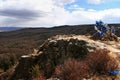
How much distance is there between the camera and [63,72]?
25016 mm

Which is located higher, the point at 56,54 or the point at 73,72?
the point at 73,72

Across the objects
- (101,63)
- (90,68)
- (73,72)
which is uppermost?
(101,63)

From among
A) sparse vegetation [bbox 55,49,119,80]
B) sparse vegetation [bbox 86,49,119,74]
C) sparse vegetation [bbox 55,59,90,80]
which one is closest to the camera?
sparse vegetation [bbox 55,59,90,80]

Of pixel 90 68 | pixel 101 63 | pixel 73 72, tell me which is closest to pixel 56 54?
pixel 90 68

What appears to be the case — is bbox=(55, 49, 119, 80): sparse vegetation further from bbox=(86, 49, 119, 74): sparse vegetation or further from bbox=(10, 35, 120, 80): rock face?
bbox=(10, 35, 120, 80): rock face

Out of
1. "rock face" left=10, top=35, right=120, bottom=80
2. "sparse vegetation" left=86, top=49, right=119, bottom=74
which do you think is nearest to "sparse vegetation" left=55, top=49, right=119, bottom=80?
"sparse vegetation" left=86, top=49, right=119, bottom=74

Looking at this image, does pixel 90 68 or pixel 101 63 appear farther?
pixel 90 68

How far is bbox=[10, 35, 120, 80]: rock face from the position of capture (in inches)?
1521

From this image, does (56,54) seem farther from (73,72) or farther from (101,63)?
(73,72)

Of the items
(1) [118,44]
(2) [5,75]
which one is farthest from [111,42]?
(2) [5,75]

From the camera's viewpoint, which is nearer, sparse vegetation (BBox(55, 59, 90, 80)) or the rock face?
sparse vegetation (BBox(55, 59, 90, 80))

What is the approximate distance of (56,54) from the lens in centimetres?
4528

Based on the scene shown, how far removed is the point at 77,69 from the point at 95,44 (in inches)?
531

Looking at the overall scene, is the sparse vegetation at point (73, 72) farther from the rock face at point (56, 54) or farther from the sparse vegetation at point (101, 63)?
the rock face at point (56, 54)
